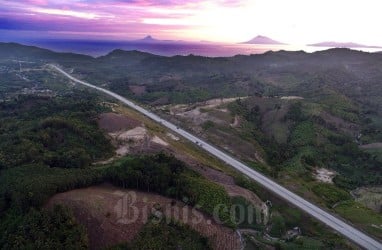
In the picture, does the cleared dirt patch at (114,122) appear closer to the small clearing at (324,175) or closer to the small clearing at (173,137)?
the small clearing at (173,137)

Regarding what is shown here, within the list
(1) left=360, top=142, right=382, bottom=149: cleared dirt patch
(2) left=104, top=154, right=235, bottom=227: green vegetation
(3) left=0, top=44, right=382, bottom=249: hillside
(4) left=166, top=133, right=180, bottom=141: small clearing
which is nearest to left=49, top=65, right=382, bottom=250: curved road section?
(3) left=0, top=44, right=382, bottom=249: hillside

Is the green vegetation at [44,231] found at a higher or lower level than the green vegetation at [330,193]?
Result: higher

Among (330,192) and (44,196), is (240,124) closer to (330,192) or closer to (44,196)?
(330,192)

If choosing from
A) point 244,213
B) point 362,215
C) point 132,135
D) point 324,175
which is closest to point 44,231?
point 244,213

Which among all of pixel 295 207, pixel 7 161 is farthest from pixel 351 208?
pixel 7 161

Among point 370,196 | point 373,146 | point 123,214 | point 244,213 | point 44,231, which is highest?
point 44,231

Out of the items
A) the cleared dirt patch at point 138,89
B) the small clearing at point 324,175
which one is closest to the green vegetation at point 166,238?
the small clearing at point 324,175

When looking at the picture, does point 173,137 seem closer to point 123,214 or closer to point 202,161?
point 202,161
